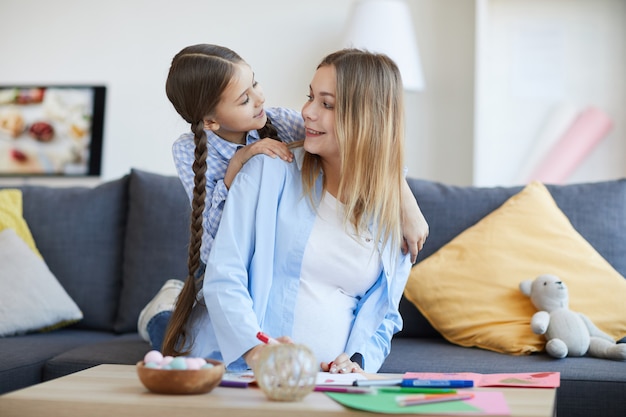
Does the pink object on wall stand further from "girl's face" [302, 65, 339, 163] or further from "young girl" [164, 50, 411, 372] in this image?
"girl's face" [302, 65, 339, 163]

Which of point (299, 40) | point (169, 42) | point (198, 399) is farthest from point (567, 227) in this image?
point (169, 42)

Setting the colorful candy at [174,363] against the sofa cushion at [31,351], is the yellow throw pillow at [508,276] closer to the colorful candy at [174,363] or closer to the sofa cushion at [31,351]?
the sofa cushion at [31,351]

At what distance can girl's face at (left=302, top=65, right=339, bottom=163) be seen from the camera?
1.76 meters

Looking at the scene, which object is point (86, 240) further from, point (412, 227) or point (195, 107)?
point (412, 227)

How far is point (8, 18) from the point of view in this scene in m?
4.02

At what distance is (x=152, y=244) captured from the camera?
2646 mm

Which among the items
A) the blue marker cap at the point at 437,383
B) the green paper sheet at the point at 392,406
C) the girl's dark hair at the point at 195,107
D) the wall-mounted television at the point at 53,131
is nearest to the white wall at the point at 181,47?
the wall-mounted television at the point at 53,131

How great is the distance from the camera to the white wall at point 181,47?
357 centimetres

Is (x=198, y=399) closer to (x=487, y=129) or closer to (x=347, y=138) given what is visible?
(x=347, y=138)

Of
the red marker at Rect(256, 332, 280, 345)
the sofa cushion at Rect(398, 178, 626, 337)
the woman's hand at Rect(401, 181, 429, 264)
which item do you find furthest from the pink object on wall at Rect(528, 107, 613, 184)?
the red marker at Rect(256, 332, 280, 345)

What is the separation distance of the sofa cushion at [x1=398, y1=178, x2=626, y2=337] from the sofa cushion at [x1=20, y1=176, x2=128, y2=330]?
97 cm

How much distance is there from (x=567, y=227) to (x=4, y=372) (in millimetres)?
1568

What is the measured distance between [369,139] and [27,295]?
1331 mm

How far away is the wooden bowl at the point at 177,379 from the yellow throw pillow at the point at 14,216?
5.23 feet
